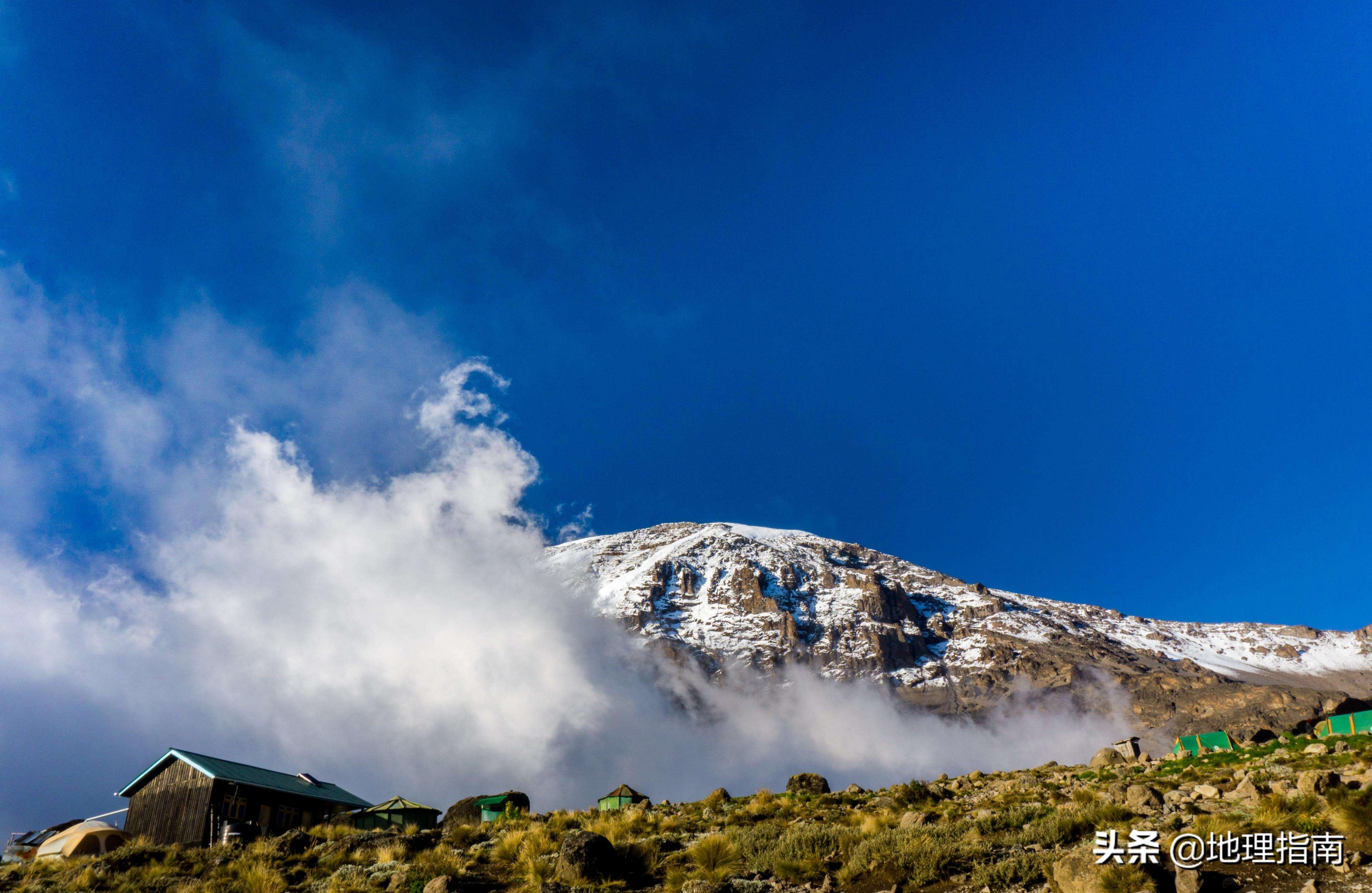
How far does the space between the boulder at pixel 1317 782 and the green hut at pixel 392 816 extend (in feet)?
131

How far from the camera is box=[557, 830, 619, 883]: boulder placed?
12.6 m

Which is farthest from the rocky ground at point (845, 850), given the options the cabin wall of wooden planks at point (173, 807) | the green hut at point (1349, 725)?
the cabin wall of wooden planks at point (173, 807)

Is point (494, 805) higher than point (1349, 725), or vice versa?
point (1349, 725)

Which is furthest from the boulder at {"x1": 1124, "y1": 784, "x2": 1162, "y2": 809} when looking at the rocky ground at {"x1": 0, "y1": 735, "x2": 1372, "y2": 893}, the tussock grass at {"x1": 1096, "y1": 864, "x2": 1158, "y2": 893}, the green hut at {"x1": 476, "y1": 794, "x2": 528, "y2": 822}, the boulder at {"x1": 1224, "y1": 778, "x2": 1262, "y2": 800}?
the green hut at {"x1": 476, "y1": 794, "x2": 528, "y2": 822}

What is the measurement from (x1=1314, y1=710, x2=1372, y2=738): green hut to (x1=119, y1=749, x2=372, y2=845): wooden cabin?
50.2m

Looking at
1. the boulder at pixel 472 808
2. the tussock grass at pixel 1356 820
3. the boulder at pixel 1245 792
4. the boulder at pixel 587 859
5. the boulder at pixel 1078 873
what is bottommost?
the boulder at pixel 472 808

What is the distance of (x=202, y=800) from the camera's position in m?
34.9

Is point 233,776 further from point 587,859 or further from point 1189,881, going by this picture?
point 1189,881

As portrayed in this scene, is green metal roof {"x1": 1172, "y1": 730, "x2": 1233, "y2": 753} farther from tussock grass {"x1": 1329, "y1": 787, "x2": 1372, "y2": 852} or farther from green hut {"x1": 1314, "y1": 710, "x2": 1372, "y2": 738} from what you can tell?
tussock grass {"x1": 1329, "y1": 787, "x2": 1372, "y2": 852}

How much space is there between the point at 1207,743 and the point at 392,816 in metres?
47.3

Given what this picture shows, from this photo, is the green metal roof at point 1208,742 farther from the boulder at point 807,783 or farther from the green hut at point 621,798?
the green hut at point 621,798

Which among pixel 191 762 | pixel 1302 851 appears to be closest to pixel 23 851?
pixel 191 762

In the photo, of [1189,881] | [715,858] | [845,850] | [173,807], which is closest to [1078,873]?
[1189,881]

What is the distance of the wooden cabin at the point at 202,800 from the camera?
34656 mm
